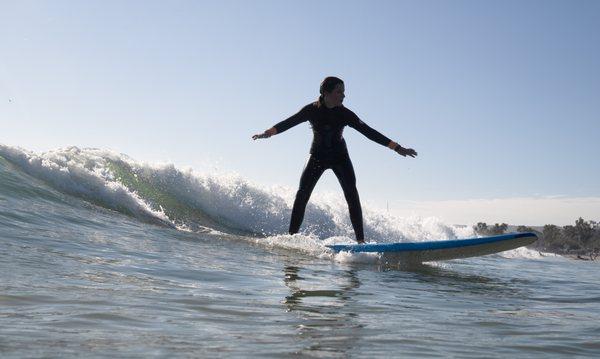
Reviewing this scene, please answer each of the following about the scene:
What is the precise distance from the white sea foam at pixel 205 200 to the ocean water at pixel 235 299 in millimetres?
859

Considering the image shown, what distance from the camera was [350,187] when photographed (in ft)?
24.6

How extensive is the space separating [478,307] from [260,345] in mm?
2152

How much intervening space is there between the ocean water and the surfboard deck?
0.16 metres

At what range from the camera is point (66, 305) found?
292cm

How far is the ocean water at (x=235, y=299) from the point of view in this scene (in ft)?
7.98

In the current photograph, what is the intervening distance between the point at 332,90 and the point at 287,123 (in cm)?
73

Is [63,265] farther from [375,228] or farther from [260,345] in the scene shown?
[375,228]

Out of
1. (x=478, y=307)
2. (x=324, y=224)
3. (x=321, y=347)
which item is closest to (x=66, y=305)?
(x=321, y=347)

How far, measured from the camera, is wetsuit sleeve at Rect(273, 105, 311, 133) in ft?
24.4

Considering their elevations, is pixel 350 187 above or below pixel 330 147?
below

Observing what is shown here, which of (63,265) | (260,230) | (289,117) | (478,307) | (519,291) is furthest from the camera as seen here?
(260,230)

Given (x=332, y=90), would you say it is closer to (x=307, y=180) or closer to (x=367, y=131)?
(x=367, y=131)

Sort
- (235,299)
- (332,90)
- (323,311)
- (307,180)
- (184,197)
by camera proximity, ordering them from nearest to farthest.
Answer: (323,311) → (235,299) → (332,90) → (307,180) → (184,197)

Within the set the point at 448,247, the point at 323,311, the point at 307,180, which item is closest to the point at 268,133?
the point at 307,180
